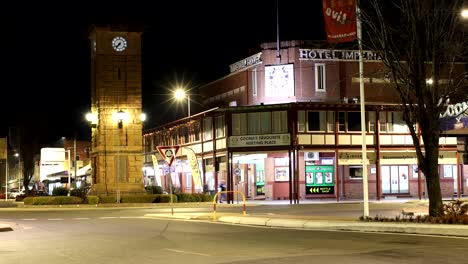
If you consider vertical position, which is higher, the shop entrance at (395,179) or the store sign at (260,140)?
the store sign at (260,140)

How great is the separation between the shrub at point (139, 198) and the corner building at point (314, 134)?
258cm

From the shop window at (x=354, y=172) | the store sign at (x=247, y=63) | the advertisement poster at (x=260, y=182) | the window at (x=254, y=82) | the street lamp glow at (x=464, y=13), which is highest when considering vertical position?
the store sign at (x=247, y=63)

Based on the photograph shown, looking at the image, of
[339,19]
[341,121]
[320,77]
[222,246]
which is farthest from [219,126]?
[222,246]

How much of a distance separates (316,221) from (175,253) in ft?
30.7

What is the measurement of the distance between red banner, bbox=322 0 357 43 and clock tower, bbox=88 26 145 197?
25.8 metres

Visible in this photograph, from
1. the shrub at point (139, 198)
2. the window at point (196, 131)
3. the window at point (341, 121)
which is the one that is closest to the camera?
the shrub at point (139, 198)

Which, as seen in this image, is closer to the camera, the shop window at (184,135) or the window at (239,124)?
the window at (239,124)

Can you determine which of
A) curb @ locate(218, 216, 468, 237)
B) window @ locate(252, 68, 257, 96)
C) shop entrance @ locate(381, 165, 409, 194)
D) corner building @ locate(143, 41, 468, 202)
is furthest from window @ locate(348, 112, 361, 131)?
curb @ locate(218, 216, 468, 237)

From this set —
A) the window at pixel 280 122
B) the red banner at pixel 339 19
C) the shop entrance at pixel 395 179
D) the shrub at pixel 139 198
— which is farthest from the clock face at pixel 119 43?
the red banner at pixel 339 19

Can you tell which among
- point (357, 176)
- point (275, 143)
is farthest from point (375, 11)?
point (357, 176)

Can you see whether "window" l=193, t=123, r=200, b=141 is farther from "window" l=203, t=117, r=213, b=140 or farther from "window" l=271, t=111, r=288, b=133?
"window" l=271, t=111, r=288, b=133

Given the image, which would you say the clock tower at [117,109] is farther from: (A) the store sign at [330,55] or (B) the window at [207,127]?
(A) the store sign at [330,55]

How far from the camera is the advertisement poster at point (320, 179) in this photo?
2036 inches

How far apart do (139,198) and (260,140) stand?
10179mm
